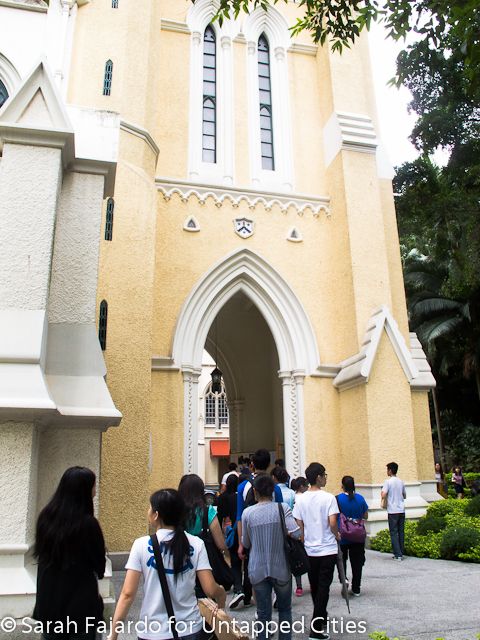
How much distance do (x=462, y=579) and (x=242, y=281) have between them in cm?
719

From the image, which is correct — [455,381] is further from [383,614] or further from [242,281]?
[383,614]

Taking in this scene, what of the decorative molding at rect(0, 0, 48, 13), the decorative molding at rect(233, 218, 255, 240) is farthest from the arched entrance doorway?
the decorative molding at rect(0, 0, 48, 13)

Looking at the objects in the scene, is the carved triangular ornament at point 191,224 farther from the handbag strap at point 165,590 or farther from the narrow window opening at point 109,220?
the handbag strap at point 165,590

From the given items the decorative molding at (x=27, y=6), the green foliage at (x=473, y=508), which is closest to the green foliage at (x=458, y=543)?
the green foliage at (x=473, y=508)

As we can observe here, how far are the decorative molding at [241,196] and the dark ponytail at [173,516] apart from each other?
31.9ft

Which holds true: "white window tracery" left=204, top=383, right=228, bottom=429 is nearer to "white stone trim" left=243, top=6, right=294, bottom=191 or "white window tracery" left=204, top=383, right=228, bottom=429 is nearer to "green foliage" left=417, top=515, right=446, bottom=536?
"white stone trim" left=243, top=6, right=294, bottom=191

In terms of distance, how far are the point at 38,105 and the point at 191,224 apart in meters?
6.89

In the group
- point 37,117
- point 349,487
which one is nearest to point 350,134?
point 349,487

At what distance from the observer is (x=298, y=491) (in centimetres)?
616

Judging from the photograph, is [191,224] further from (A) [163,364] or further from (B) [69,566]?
(B) [69,566]

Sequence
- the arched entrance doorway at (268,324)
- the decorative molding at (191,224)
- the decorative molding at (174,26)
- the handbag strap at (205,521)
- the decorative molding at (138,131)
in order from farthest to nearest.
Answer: the decorative molding at (174,26) → the decorative molding at (191,224) → the arched entrance doorway at (268,324) → the decorative molding at (138,131) → the handbag strap at (205,521)

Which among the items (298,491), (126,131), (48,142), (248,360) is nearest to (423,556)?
(298,491)

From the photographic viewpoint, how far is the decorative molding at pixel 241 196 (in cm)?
1184

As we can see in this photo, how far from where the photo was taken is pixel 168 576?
8.59ft
